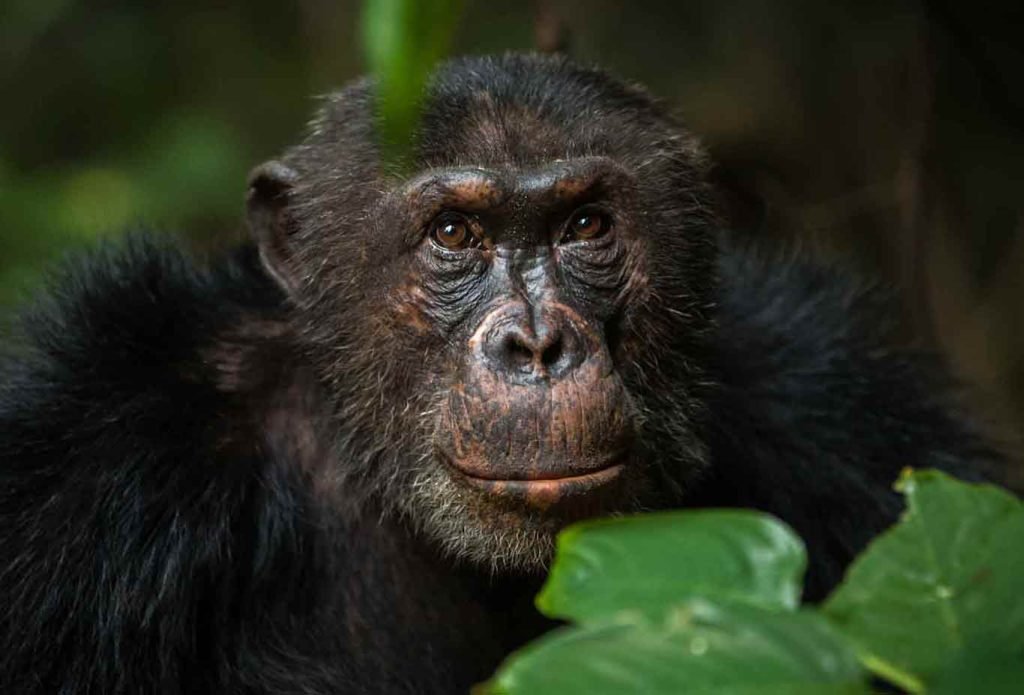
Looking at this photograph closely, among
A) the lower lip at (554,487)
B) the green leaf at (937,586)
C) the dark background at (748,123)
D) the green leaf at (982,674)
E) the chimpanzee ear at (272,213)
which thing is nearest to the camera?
the green leaf at (982,674)

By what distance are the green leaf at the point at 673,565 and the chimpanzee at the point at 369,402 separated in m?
1.75

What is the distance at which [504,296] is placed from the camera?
390 cm

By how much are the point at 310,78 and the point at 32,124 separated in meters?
1.80

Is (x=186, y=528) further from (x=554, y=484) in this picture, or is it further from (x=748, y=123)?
(x=748, y=123)

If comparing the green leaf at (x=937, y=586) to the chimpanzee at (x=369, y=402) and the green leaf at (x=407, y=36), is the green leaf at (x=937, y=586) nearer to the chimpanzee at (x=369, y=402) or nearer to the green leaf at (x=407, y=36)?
the green leaf at (x=407, y=36)

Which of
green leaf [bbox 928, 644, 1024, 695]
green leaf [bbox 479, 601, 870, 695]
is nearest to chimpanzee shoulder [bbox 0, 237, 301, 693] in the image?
green leaf [bbox 479, 601, 870, 695]

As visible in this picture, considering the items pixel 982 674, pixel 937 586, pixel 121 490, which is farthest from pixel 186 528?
pixel 982 674

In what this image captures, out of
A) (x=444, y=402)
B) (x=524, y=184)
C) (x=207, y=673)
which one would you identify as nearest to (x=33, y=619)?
(x=207, y=673)

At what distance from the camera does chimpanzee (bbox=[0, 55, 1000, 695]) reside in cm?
Result: 379

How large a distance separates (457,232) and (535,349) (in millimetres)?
594

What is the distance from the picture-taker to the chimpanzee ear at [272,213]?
178 inches

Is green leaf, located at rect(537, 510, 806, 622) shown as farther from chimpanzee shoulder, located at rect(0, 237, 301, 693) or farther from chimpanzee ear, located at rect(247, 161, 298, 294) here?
chimpanzee ear, located at rect(247, 161, 298, 294)

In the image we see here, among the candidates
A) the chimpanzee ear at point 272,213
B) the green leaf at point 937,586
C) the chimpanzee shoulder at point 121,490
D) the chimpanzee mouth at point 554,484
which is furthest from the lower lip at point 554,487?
the green leaf at point 937,586

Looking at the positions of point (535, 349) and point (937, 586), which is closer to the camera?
point (937, 586)
